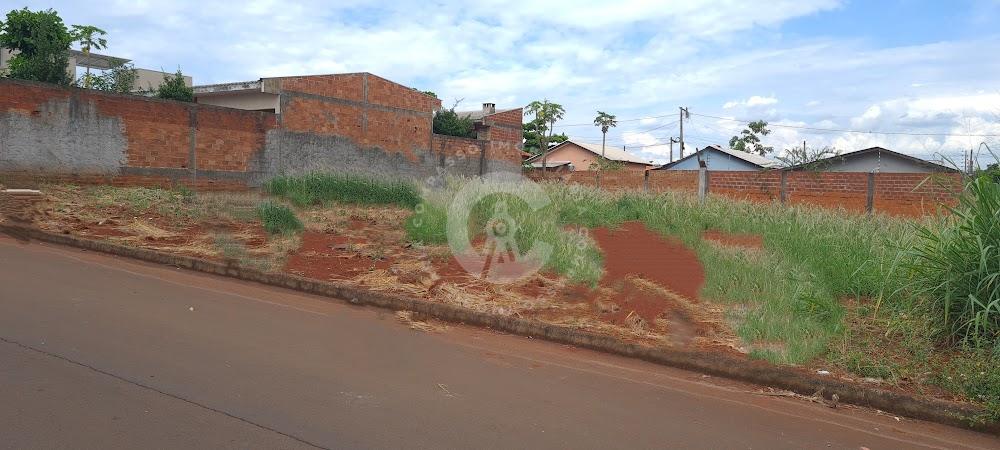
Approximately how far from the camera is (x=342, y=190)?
17938 mm

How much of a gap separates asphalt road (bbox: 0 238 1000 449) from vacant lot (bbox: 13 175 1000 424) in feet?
2.81

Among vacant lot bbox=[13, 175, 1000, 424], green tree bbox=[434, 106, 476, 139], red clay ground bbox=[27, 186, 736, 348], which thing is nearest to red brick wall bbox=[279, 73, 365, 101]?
green tree bbox=[434, 106, 476, 139]

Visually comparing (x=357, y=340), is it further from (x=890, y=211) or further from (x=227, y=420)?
(x=890, y=211)

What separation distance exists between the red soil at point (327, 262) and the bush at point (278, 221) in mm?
885

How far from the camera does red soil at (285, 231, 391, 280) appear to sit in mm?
8469

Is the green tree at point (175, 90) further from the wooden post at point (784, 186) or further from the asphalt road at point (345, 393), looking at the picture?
the wooden post at point (784, 186)

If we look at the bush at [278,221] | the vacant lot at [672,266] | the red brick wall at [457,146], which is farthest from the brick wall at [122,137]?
the red brick wall at [457,146]

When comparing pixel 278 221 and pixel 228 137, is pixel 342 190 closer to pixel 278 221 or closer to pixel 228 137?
pixel 228 137

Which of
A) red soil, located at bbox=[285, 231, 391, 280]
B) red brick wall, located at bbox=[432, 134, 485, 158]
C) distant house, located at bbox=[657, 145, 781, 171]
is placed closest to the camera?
red soil, located at bbox=[285, 231, 391, 280]

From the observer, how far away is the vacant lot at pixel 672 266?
18.0 ft

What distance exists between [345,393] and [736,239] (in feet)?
21.9

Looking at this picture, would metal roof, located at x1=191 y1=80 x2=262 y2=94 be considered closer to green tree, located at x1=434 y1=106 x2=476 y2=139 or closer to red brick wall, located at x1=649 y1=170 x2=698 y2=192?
green tree, located at x1=434 y1=106 x2=476 y2=139

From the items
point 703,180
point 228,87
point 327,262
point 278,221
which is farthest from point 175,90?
point 703,180

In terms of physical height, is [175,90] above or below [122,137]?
above
